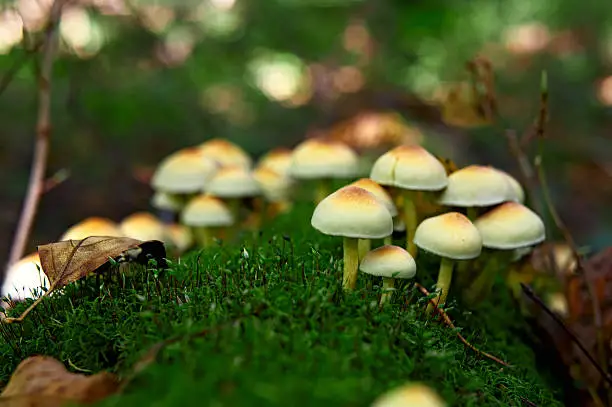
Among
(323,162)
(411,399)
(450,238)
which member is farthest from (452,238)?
(323,162)

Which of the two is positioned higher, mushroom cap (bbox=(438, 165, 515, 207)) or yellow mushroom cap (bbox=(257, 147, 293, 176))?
mushroom cap (bbox=(438, 165, 515, 207))

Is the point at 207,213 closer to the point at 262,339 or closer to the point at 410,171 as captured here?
the point at 410,171

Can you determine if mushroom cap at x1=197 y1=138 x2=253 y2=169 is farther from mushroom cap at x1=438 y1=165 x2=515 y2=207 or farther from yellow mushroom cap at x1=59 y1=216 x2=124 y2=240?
mushroom cap at x1=438 y1=165 x2=515 y2=207

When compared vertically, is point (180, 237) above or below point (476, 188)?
below

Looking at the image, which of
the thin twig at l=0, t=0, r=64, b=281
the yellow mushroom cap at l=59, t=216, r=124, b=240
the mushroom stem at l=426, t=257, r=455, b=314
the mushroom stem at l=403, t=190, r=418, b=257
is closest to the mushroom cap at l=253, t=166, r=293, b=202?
the yellow mushroom cap at l=59, t=216, r=124, b=240

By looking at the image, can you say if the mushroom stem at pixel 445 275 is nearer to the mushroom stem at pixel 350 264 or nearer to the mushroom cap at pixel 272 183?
the mushroom stem at pixel 350 264

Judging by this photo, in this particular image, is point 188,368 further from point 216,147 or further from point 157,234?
point 216,147

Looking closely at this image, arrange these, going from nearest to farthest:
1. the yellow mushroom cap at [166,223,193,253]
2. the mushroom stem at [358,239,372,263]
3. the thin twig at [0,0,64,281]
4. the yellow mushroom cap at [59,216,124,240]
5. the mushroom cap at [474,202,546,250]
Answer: the mushroom cap at [474,202,546,250]
the mushroom stem at [358,239,372,263]
the yellow mushroom cap at [59,216,124,240]
the thin twig at [0,0,64,281]
the yellow mushroom cap at [166,223,193,253]
